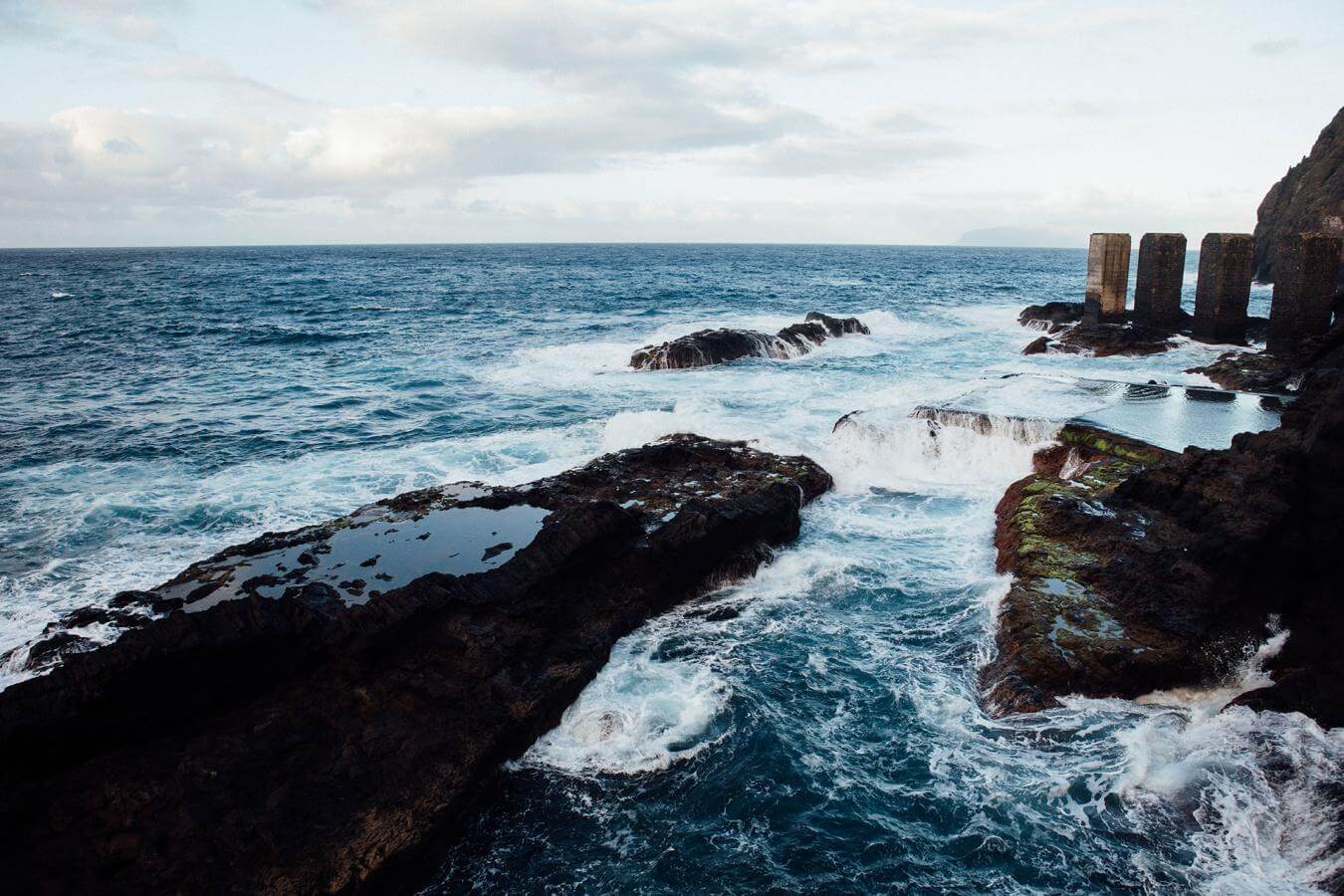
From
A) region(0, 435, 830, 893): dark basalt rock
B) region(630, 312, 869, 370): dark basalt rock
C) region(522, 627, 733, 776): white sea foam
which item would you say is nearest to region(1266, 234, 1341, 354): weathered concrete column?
region(630, 312, 869, 370): dark basalt rock

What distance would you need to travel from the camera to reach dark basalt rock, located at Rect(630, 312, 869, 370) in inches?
1120

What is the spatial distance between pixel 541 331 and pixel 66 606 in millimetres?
29855

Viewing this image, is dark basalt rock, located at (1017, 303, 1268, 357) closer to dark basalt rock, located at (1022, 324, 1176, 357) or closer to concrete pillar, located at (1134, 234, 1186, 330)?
dark basalt rock, located at (1022, 324, 1176, 357)

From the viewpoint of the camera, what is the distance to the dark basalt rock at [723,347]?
2845cm

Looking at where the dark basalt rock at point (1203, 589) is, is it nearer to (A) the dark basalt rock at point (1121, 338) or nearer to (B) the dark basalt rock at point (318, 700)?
(B) the dark basalt rock at point (318, 700)

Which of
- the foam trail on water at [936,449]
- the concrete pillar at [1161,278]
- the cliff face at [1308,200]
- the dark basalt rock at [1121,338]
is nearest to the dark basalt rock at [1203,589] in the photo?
the foam trail on water at [936,449]

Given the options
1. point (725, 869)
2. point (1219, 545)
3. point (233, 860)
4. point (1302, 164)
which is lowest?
point (725, 869)

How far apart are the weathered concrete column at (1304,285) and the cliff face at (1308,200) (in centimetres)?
860

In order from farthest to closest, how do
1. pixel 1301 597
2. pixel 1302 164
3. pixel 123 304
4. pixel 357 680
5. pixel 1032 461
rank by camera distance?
1. pixel 123 304
2. pixel 1302 164
3. pixel 1032 461
4. pixel 1301 597
5. pixel 357 680

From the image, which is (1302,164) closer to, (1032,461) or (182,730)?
(1032,461)

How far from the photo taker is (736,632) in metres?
10.1

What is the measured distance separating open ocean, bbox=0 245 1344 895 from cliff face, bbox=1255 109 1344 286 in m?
22.5

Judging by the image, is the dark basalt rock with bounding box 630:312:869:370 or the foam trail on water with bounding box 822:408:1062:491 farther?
the dark basalt rock with bounding box 630:312:869:370

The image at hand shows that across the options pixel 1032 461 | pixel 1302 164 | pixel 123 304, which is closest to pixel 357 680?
pixel 1032 461
